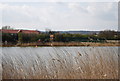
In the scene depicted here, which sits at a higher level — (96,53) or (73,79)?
(96,53)

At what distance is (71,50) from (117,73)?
117cm

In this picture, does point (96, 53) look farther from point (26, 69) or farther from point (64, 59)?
point (26, 69)

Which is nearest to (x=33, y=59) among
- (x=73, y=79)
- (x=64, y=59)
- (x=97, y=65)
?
(x=64, y=59)

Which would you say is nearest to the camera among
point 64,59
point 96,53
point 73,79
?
point 73,79

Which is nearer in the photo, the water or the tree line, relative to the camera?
the water

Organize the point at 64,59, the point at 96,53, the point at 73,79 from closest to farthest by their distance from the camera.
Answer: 1. the point at 73,79
2. the point at 64,59
3. the point at 96,53

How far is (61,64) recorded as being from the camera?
16.0 ft

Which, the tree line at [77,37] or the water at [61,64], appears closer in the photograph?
the water at [61,64]

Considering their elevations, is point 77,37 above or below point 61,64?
below

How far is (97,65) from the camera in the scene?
4.93 meters

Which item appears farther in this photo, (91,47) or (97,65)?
(91,47)

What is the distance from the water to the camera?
468 centimetres

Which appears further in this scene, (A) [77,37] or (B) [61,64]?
(A) [77,37]

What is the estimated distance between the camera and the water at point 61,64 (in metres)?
4.68
